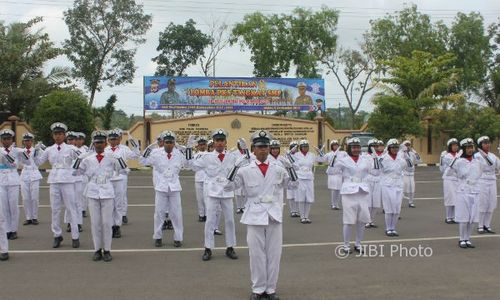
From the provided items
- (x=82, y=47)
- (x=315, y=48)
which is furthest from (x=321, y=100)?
(x=82, y=47)

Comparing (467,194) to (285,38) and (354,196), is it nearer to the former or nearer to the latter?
(354,196)

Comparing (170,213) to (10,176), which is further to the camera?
(10,176)

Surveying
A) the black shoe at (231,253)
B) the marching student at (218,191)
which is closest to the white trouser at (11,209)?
the marching student at (218,191)

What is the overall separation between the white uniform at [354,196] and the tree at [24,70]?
25093 mm

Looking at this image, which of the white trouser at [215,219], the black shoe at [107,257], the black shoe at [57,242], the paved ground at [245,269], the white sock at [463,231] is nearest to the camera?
the paved ground at [245,269]

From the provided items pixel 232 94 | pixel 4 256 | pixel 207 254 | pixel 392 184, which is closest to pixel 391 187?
pixel 392 184

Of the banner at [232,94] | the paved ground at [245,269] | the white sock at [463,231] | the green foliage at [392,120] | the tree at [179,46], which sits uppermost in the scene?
the tree at [179,46]

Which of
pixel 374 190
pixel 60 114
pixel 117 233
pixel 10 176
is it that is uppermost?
pixel 60 114

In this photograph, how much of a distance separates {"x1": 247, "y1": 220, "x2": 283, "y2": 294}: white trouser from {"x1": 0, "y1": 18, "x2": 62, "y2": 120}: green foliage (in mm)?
26756

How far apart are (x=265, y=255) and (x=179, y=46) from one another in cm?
4111

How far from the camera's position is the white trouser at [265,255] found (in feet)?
22.4

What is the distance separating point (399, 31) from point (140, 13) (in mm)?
20421

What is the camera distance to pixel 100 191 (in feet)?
30.0

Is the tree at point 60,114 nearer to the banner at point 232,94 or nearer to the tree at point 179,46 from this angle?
the banner at point 232,94
